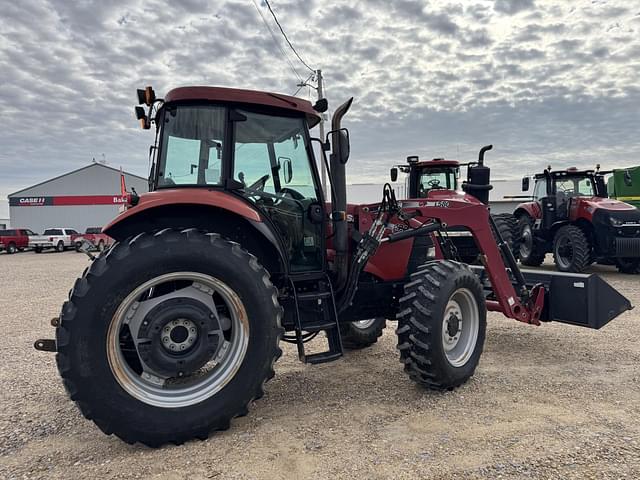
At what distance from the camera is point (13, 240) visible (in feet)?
90.8

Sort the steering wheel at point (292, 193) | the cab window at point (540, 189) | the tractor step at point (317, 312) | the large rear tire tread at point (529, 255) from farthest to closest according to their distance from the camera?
the large rear tire tread at point (529, 255)
the cab window at point (540, 189)
the steering wheel at point (292, 193)
the tractor step at point (317, 312)

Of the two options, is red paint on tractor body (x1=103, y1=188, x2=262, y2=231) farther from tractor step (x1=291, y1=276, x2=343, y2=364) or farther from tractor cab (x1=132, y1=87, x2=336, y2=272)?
tractor step (x1=291, y1=276, x2=343, y2=364)

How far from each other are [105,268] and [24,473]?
1291 mm

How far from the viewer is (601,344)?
211 inches

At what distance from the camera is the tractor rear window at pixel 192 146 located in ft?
11.5

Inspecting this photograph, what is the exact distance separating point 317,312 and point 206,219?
1.14 meters

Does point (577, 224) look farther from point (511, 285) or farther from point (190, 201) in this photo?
point (190, 201)

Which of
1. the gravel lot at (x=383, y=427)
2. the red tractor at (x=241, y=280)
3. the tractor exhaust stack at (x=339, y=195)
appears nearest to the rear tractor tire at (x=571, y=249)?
the gravel lot at (x=383, y=427)

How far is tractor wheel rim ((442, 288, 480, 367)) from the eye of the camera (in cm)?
405

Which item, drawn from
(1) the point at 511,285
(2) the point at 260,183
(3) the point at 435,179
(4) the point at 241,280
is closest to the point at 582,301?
(1) the point at 511,285

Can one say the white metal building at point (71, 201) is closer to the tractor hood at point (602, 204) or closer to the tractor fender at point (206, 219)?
the tractor hood at point (602, 204)

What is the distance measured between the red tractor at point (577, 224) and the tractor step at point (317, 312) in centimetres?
920

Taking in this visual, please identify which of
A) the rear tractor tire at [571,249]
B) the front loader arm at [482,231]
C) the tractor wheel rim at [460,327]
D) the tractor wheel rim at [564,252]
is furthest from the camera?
the tractor wheel rim at [564,252]

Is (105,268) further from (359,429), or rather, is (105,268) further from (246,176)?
(359,429)
